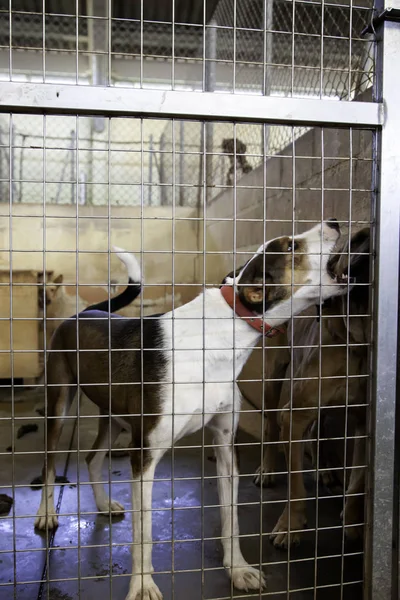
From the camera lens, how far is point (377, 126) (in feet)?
5.80

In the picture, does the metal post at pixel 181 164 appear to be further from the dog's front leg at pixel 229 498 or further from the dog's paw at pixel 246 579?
the dog's paw at pixel 246 579

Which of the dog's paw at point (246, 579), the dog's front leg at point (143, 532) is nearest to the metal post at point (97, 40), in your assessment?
the dog's front leg at point (143, 532)

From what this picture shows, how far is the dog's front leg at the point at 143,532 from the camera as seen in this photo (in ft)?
6.55

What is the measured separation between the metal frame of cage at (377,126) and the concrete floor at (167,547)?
18 centimetres

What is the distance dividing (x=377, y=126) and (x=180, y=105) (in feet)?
2.12

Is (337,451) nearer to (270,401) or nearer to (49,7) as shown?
(270,401)

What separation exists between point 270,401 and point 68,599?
1.60 m

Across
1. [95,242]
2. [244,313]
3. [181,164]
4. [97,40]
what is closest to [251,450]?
[244,313]

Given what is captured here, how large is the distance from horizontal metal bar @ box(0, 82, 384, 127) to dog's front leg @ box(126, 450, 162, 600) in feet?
3.99

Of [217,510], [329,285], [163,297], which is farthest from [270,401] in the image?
[163,297]

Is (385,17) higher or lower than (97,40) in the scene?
lower

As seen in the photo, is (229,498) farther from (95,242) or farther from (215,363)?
(95,242)

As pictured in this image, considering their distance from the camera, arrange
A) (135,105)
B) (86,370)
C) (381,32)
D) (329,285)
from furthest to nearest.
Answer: (86,370)
(329,285)
(381,32)
(135,105)

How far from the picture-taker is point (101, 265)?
6.98 m
